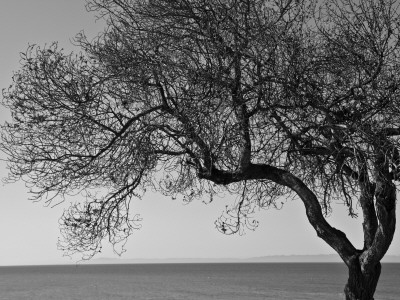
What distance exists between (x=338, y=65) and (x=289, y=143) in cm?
196

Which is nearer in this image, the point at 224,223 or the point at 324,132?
the point at 324,132

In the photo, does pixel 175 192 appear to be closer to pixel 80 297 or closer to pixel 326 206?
pixel 326 206

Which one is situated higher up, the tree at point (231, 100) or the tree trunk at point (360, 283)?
the tree at point (231, 100)

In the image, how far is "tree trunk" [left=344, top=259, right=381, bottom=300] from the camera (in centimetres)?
1041

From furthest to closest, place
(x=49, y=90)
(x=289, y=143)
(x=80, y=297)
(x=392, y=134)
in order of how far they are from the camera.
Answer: (x=80, y=297) → (x=289, y=143) → (x=49, y=90) → (x=392, y=134)

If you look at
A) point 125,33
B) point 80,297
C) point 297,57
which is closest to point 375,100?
point 297,57

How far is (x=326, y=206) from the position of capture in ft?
38.8

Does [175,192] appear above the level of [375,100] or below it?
below

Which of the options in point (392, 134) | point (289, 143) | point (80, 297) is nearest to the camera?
point (392, 134)

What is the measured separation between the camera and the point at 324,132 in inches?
423

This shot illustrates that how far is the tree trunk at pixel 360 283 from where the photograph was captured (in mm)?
10406

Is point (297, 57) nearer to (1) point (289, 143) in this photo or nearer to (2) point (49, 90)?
(1) point (289, 143)

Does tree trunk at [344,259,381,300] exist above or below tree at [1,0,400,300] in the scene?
below

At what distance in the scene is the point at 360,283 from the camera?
10.4 meters
